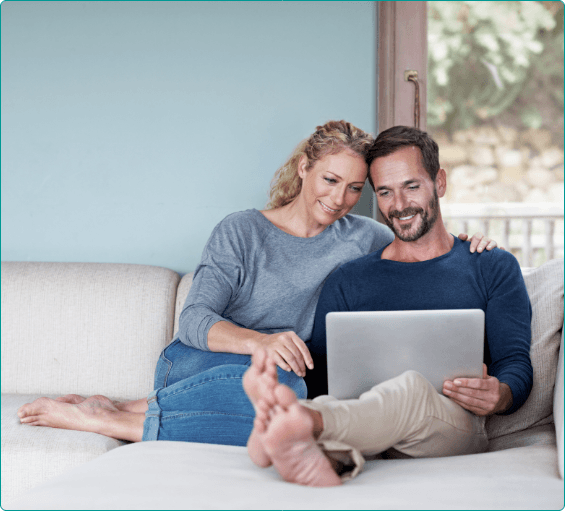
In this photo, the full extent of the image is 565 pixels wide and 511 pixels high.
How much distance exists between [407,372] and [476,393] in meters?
0.20

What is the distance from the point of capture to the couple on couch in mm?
1078

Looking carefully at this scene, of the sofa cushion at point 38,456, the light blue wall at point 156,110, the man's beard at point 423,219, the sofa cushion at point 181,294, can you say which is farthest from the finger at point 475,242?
the sofa cushion at point 38,456

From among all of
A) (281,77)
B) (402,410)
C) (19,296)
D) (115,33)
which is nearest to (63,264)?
(19,296)

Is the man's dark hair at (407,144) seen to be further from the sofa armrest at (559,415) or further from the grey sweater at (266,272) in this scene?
the sofa armrest at (559,415)

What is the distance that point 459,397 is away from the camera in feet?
3.82

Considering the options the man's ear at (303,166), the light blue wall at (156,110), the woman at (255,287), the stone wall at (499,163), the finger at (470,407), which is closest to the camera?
the finger at (470,407)

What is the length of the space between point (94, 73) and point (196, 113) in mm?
433

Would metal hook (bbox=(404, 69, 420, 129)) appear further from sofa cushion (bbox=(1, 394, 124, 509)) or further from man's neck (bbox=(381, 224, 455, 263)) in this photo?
sofa cushion (bbox=(1, 394, 124, 509))

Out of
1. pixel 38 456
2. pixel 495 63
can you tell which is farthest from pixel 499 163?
pixel 38 456

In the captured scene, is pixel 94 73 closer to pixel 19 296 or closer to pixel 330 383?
pixel 19 296

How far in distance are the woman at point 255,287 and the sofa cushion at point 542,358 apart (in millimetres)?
201

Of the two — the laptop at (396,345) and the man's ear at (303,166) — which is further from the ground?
the man's ear at (303,166)

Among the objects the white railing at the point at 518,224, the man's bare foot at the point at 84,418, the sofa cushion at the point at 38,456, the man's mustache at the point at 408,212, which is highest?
the man's mustache at the point at 408,212

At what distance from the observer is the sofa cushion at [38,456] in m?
1.37
